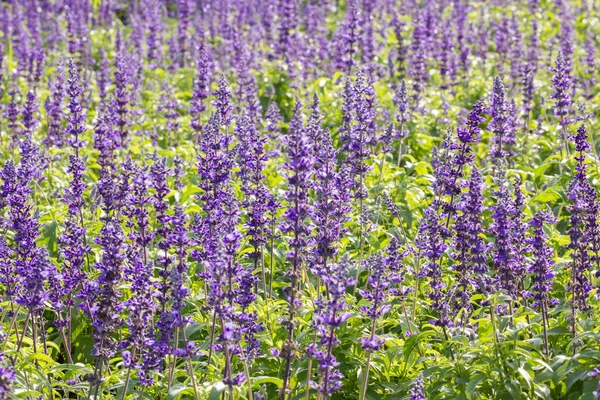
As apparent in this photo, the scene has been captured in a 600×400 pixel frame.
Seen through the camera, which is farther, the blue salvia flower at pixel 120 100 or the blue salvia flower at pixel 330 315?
the blue salvia flower at pixel 120 100

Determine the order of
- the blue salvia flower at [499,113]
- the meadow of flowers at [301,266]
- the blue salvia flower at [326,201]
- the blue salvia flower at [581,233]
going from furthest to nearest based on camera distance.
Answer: the blue salvia flower at [499,113]
the blue salvia flower at [581,233]
the blue salvia flower at [326,201]
the meadow of flowers at [301,266]

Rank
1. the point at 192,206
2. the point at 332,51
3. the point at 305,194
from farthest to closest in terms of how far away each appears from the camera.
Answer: the point at 332,51
the point at 192,206
the point at 305,194

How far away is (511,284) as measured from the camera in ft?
26.0

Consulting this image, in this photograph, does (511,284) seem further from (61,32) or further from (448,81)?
(61,32)

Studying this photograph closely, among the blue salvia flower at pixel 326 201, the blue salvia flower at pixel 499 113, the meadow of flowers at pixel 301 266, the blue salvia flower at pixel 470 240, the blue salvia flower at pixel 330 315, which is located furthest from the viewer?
the blue salvia flower at pixel 499 113

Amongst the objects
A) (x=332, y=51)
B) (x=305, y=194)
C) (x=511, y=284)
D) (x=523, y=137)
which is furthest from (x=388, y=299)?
(x=332, y=51)

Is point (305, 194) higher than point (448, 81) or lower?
higher

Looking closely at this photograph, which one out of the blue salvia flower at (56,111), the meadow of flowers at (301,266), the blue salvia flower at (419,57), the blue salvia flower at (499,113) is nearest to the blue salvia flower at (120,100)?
the meadow of flowers at (301,266)

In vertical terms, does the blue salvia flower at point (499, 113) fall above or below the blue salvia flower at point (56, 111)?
above

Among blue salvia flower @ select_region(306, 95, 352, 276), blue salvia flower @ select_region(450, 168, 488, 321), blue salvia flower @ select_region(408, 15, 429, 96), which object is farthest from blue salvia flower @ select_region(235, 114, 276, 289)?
blue salvia flower @ select_region(408, 15, 429, 96)

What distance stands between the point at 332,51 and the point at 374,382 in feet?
35.5

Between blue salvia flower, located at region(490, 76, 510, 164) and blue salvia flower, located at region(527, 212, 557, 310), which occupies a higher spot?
blue salvia flower, located at region(490, 76, 510, 164)

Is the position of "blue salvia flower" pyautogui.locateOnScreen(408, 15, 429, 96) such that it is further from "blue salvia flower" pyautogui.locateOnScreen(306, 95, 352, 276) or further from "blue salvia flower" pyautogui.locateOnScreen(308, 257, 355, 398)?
"blue salvia flower" pyautogui.locateOnScreen(308, 257, 355, 398)

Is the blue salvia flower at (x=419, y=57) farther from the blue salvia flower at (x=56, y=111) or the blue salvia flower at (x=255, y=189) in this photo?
the blue salvia flower at (x=255, y=189)
